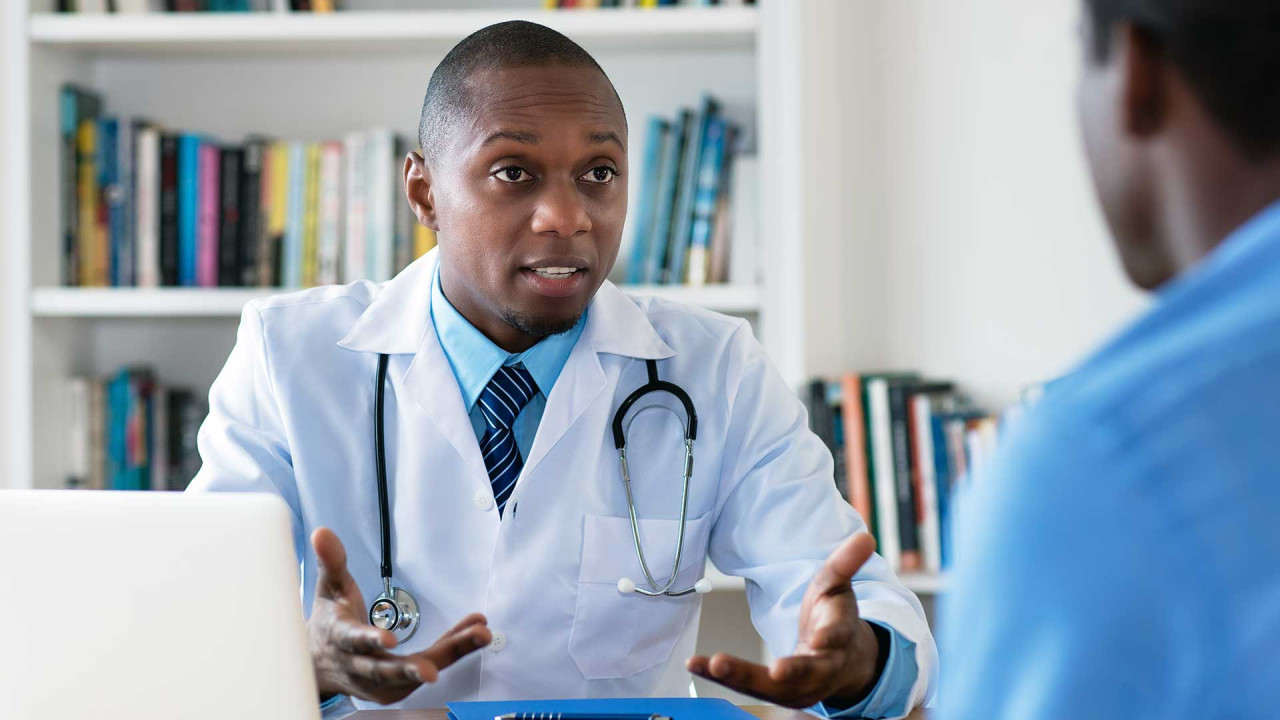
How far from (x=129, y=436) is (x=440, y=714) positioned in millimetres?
1423

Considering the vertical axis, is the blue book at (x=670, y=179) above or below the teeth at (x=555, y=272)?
above

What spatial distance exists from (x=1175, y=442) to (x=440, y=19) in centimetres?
192

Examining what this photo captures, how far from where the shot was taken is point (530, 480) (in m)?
1.35

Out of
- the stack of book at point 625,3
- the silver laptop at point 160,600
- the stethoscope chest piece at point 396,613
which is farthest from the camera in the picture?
the stack of book at point 625,3

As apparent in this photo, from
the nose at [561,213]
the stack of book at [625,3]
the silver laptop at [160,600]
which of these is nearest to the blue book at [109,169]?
the stack of book at [625,3]

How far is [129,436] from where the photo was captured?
2.25 metres

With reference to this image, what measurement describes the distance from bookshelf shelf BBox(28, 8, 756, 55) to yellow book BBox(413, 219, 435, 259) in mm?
346

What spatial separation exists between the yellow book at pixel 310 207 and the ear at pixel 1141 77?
6.20ft

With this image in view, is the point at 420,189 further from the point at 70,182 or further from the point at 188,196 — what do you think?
the point at 70,182

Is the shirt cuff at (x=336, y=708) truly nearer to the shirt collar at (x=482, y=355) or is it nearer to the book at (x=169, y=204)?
the shirt collar at (x=482, y=355)

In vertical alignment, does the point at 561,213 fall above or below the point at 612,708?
above

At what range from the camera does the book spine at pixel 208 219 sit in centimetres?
220

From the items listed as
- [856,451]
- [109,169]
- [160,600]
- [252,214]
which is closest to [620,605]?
[160,600]

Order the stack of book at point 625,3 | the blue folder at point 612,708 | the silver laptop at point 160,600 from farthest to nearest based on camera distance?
1. the stack of book at point 625,3
2. the blue folder at point 612,708
3. the silver laptop at point 160,600
